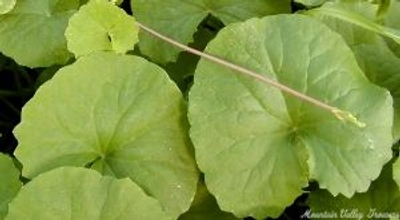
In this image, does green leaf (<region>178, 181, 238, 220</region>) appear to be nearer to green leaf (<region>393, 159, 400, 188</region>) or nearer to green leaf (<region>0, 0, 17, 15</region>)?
green leaf (<region>393, 159, 400, 188</region>)

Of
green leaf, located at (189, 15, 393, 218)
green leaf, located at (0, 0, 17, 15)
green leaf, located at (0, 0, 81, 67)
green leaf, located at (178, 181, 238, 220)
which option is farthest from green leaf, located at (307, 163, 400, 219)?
green leaf, located at (0, 0, 17, 15)

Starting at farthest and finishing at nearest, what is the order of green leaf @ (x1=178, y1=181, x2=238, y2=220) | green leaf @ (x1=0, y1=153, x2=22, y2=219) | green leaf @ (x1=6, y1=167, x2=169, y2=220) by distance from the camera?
1. green leaf @ (x1=178, y1=181, x2=238, y2=220)
2. green leaf @ (x1=0, y1=153, x2=22, y2=219)
3. green leaf @ (x1=6, y1=167, x2=169, y2=220)

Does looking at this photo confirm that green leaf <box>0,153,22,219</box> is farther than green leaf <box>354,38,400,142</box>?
No

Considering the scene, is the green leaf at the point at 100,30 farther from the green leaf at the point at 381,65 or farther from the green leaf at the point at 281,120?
the green leaf at the point at 381,65

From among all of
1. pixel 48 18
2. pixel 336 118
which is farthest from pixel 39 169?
pixel 336 118

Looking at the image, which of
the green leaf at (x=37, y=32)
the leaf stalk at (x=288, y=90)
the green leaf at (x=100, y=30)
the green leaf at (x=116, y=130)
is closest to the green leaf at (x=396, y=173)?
the leaf stalk at (x=288, y=90)

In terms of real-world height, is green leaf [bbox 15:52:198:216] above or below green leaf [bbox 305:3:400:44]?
below

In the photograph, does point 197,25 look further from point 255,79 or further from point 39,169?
point 39,169
